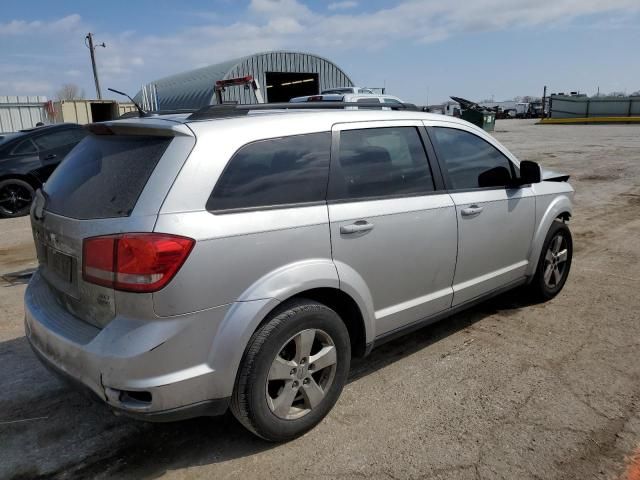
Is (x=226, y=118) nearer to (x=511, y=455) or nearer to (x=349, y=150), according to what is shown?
(x=349, y=150)

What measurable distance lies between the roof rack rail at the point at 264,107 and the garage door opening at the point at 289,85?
27.0 m

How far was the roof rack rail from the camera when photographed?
2.71 metres

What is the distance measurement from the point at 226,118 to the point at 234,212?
55cm

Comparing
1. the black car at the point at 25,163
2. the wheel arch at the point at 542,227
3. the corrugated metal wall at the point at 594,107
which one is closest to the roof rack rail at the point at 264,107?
the wheel arch at the point at 542,227

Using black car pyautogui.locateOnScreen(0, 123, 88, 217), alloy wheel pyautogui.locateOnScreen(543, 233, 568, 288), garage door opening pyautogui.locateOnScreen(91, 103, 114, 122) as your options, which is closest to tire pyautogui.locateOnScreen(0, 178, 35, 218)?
black car pyautogui.locateOnScreen(0, 123, 88, 217)

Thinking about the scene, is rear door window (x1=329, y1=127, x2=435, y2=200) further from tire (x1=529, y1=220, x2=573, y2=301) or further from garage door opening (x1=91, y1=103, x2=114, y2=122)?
garage door opening (x1=91, y1=103, x2=114, y2=122)

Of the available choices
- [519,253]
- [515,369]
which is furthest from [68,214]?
[519,253]

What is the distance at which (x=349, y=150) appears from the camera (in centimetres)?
305

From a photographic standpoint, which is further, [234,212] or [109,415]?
[109,415]

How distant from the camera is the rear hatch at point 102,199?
2.34 metres

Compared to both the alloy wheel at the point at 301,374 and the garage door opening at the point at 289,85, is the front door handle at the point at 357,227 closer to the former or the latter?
the alloy wheel at the point at 301,374

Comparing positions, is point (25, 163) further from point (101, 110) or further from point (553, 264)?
point (101, 110)

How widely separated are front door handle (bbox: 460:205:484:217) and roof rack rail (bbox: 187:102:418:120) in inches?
34.3

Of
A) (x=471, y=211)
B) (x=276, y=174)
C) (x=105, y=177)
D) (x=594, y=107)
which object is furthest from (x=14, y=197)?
(x=594, y=107)
